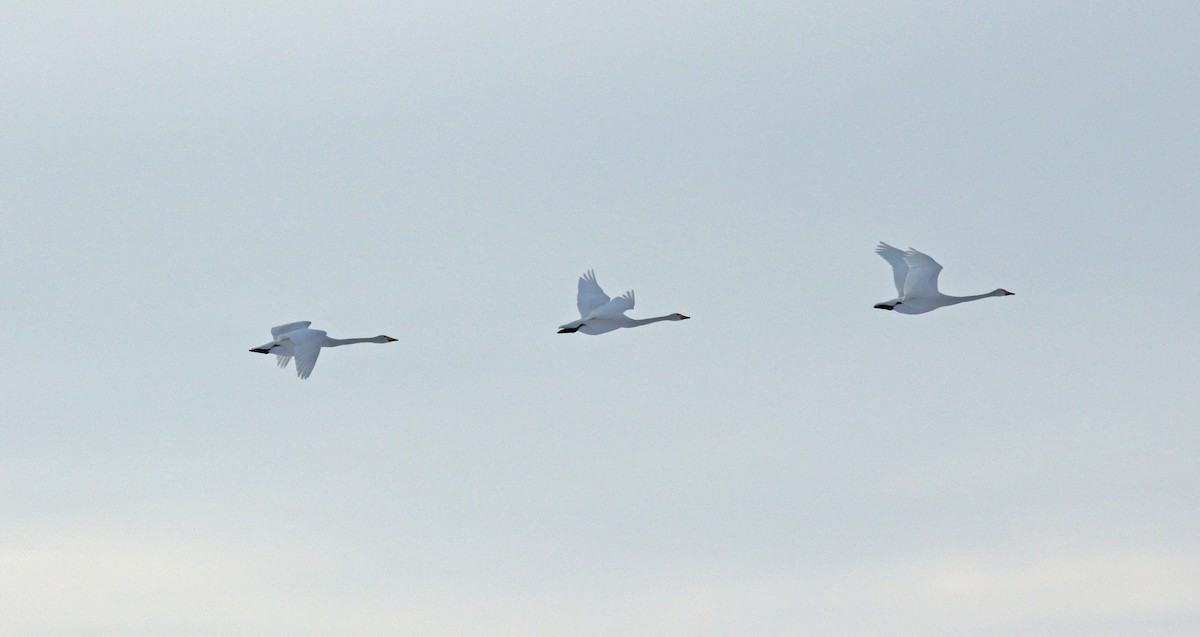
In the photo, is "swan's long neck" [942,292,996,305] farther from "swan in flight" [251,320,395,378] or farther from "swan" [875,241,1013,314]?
"swan in flight" [251,320,395,378]

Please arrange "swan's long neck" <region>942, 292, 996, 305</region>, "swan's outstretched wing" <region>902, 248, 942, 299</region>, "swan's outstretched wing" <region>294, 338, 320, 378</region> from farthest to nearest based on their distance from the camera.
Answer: "swan's long neck" <region>942, 292, 996, 305</region> → "swan's outstretched wing" <region>902, 248, 942, 299</region> → "swan's outstretched wing" <region>294, 338, 320, 378</region>

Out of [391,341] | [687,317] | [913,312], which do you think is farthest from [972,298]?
[391,341]

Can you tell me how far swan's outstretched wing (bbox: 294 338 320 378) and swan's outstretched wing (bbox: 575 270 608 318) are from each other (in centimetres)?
1005

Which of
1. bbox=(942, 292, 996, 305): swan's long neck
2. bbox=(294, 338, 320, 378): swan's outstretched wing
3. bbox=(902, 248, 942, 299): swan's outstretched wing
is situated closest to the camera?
bbox=(294, 338, 320, 378): swan's outstretched wing

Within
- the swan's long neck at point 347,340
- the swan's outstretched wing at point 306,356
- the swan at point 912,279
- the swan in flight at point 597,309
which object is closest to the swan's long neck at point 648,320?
the swan in flight at point 597,309

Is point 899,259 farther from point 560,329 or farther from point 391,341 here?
point 391,341

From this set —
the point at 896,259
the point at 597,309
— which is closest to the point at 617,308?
the point at 597,309

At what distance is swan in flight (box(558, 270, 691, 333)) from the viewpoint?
379ft

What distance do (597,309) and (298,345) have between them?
11.2 m

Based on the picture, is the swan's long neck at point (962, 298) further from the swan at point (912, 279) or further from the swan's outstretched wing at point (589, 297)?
the swan's outstretched wing at point (589, 297)

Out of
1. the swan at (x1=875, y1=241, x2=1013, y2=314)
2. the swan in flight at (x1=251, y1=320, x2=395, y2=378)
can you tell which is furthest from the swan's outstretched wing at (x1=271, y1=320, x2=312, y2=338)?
the swan at (x1=875, y1=241, x2=1013, y2=314)

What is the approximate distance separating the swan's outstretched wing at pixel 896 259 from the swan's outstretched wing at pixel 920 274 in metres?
0.16

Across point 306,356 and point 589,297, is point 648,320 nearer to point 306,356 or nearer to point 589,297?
point 589,297

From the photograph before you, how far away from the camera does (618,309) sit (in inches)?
4550
